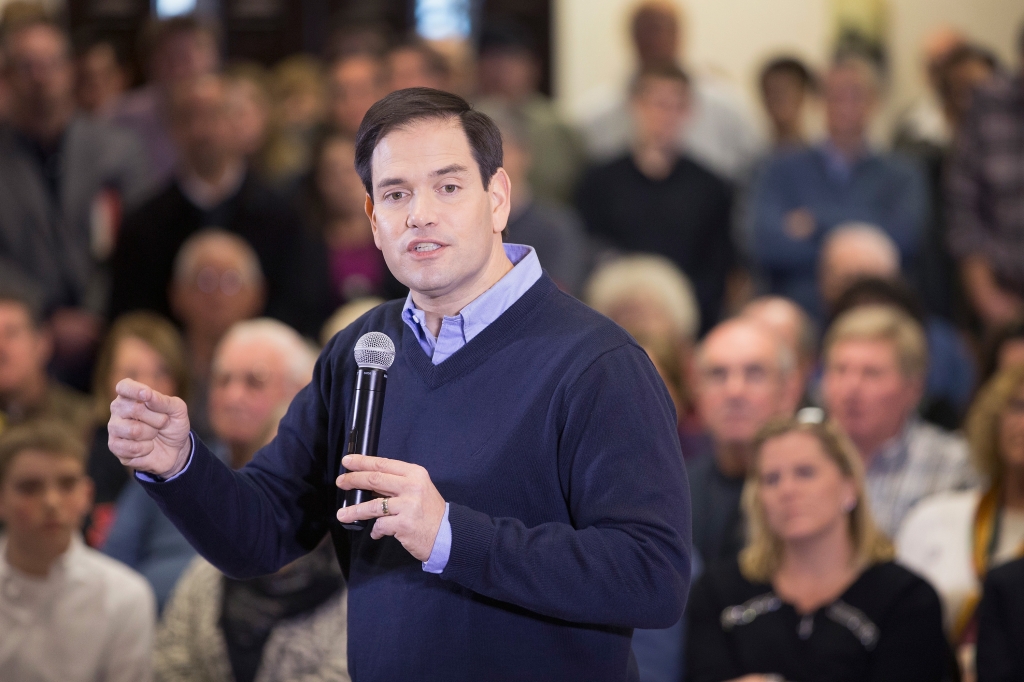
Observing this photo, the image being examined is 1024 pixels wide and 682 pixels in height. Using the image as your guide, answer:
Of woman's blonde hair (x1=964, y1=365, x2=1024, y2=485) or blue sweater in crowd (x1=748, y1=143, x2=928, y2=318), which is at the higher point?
blue sweater in crowd (x1=748, y1=143, x2=928, y2=318)

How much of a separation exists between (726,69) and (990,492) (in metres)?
4.66

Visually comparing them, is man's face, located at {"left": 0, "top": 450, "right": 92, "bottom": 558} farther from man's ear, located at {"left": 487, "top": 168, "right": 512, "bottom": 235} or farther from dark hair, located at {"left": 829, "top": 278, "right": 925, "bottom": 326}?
dark hair, located at {"left": 829, "top": 278, "right": 925, "bottom": 326}

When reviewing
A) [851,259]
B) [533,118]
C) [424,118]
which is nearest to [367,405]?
[424,118]

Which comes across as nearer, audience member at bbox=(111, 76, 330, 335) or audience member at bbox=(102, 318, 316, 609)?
audience member at bbox=(102, 318, 316, 609)

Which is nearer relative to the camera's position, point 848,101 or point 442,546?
point 442,546

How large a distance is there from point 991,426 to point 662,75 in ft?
7.63

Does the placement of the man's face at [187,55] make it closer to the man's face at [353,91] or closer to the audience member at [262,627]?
the man's face at [353,91]

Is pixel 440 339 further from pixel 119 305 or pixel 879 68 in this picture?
pixel 879 68

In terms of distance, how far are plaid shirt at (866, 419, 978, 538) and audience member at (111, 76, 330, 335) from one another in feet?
6.77

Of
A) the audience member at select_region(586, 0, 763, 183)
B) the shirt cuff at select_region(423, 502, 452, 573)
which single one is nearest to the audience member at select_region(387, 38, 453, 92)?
the audience member at select_region(586, 0, 763, 183)

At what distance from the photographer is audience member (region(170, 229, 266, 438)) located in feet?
14.9

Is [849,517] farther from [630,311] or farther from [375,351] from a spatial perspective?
[375,351]

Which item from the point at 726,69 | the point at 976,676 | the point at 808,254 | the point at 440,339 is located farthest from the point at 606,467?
the point at 726,69

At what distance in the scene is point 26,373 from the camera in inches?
162
